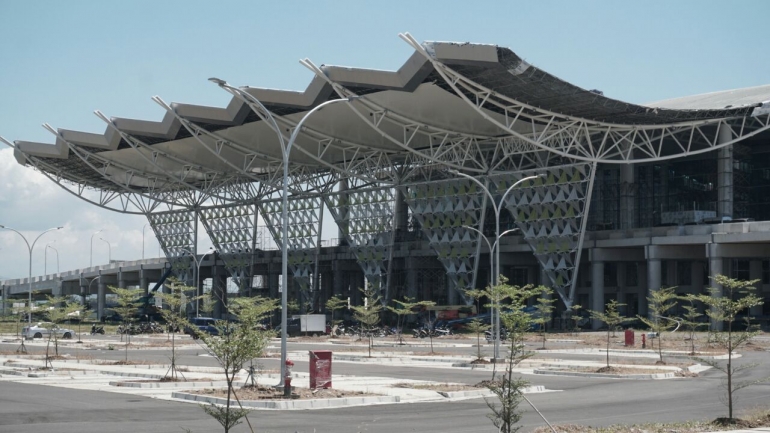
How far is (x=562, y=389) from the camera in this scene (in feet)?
101

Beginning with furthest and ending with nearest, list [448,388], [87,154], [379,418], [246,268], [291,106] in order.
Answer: [246,268] → [87,154] → [291,106] → [448,388] → [379,418]

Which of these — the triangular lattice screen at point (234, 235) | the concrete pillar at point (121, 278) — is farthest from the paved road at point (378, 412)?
the concrete pillar at point (121, 278)

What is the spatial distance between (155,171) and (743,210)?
57.6 meters

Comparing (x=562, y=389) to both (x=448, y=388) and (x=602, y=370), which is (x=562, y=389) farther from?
(x=602, y=370)

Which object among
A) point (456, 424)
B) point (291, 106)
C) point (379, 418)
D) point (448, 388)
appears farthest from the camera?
point (291, 106)

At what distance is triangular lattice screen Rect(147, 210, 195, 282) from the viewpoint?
10869 cm

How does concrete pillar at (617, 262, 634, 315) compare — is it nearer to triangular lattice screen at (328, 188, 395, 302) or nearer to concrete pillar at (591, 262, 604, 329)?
concrete pillar at (591, 262, 604, 329)

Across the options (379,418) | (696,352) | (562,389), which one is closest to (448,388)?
(562,389)

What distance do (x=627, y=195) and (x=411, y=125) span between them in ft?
101

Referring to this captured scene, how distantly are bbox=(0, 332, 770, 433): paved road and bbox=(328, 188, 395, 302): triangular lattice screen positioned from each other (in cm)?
5637

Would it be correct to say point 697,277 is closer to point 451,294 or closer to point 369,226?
point 451,294

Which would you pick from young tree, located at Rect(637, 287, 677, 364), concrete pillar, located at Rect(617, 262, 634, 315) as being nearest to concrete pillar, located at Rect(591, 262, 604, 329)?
concrete pillar, located at Rect(617, 262, 634, 315)

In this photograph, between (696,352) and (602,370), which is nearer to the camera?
(602,370)

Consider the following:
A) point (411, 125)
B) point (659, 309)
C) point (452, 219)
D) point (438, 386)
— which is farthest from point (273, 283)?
point (438, 386)
